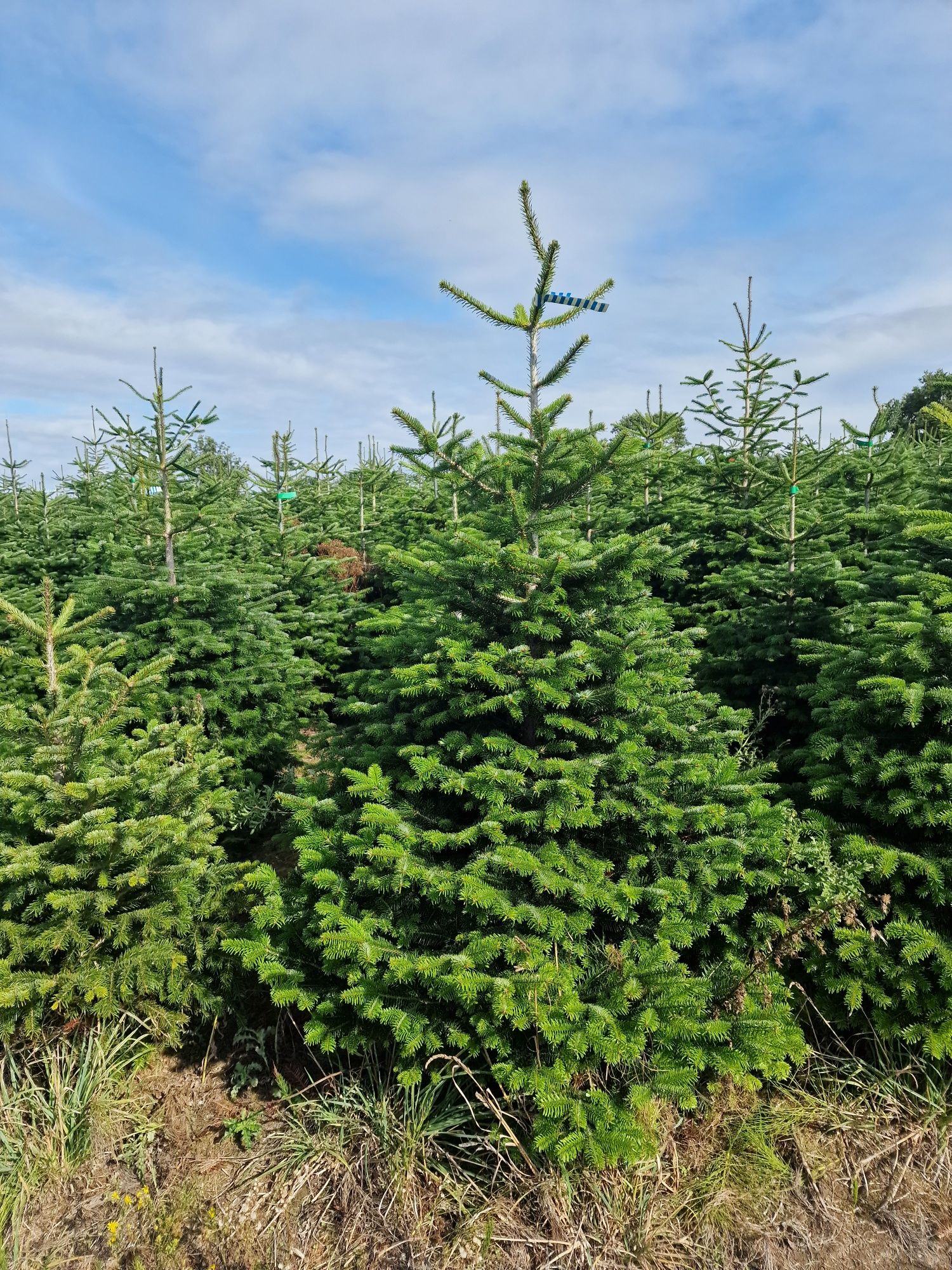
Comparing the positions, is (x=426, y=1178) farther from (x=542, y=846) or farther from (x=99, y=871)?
(x=99, y=871)

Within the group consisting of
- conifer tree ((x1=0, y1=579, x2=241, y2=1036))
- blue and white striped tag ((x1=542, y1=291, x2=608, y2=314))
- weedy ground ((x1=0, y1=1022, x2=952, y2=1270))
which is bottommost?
weedy ground ((x1=0, y1=1022, x2=952, y2=1270))

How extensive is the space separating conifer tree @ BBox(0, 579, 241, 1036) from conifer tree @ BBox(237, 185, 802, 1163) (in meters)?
0.55

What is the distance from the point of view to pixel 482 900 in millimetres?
3104

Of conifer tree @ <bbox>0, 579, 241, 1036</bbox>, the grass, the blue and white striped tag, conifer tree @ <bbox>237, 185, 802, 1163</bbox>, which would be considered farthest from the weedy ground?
the blue and white striped tag

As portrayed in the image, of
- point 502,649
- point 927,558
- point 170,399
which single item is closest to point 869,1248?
point 502,649

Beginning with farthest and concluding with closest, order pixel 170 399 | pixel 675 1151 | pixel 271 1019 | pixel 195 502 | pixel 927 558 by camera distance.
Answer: pixel 195 502, pixel 170 399, pixel 927 558, pixel 271 1019, pixel 675 1151

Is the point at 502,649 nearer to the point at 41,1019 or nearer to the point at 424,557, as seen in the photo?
the point at 424,557

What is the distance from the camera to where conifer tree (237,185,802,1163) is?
3.05 meters

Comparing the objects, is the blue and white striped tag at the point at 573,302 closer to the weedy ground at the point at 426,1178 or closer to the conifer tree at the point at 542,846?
the conifer tree at the point at 542,846

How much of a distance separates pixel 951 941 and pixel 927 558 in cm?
236

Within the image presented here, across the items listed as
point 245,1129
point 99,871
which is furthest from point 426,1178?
point 99,871

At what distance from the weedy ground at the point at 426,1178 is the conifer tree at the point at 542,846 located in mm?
280

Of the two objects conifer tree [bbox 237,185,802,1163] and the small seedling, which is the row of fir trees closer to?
conifer tree [bbox 237,185,802,1163]

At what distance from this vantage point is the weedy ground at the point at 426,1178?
2.89m
